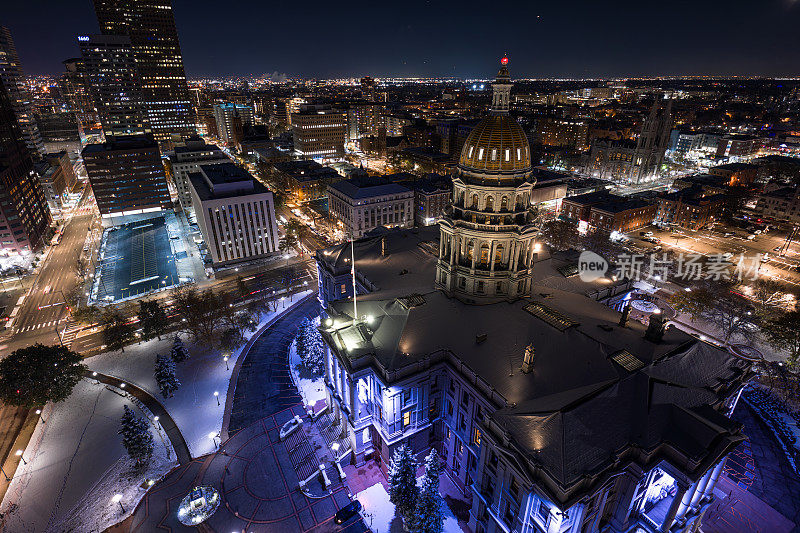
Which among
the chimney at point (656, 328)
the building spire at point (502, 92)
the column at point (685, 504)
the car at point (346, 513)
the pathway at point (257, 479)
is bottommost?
the pathway at point (257, 479)

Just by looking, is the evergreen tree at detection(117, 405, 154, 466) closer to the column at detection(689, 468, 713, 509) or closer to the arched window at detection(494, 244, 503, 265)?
the arched window at detection(494, 244, 503, 265)

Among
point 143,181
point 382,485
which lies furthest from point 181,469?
point 143,181

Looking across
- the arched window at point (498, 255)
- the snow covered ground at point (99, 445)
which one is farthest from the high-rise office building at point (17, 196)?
the arched window at point (498, 255)

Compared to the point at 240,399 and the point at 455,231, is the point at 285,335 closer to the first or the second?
the point at 240,399

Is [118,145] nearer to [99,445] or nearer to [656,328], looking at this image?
[99,445]

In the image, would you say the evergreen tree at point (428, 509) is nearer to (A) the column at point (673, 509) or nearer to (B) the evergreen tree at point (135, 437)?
(A) the column at point (673, 509)
